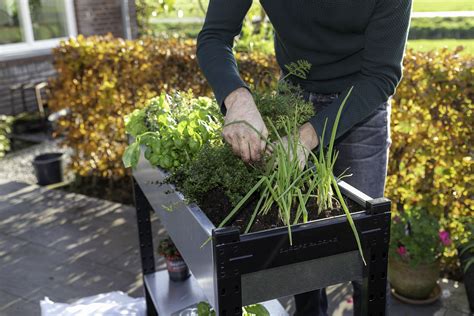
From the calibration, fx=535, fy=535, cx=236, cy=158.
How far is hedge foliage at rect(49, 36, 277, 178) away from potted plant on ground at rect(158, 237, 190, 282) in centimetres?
204

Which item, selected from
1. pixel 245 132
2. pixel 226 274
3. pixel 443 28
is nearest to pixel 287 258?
pixel 226 274

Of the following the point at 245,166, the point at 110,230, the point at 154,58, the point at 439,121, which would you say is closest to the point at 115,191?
the point at 110,230

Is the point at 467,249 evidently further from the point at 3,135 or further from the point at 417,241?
the point at 3,135

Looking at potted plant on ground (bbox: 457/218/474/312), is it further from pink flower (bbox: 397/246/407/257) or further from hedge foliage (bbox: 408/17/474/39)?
hedge foliage (bbox: 408/17/474/39)

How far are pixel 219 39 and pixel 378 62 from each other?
0.62 m

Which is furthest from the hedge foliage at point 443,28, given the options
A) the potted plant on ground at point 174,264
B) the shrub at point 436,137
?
the potted plant on ground at point 174,264

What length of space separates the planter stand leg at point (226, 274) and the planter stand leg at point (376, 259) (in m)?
0.41

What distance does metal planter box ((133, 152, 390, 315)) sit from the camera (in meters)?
1.47

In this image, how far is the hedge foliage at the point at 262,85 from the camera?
3.52 m

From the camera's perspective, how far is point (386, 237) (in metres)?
1.62

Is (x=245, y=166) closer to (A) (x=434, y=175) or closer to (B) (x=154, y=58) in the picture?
(A) (x=434, y=175)

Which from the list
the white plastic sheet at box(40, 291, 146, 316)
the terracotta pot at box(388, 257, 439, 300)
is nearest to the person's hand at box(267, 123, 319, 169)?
the white plastic sheet at box(40, 291, 146, 316)

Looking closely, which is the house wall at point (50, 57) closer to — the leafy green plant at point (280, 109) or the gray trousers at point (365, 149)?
the gray trousers at point (365, 149)

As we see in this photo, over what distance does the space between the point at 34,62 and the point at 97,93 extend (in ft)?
12.7
